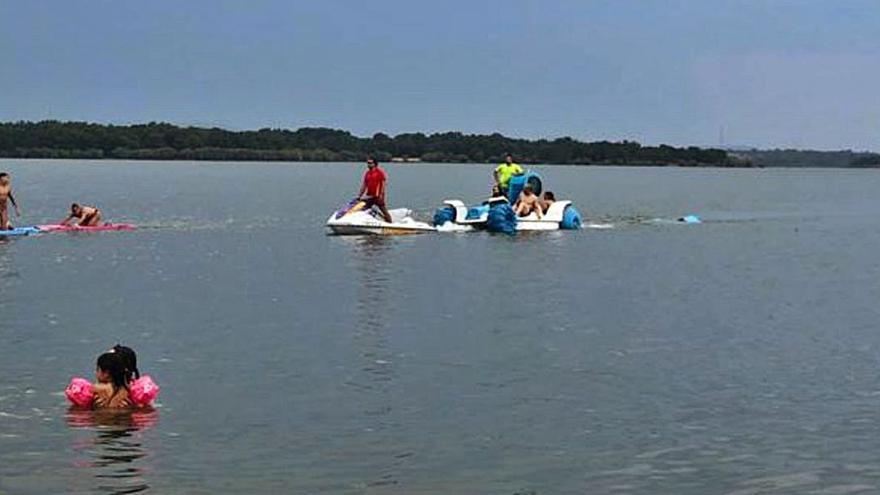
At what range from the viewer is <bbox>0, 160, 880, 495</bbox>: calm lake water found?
12875 millimetres

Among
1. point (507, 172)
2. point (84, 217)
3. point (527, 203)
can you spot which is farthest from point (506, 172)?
point (84, 217)

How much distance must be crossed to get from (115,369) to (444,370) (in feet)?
14.4

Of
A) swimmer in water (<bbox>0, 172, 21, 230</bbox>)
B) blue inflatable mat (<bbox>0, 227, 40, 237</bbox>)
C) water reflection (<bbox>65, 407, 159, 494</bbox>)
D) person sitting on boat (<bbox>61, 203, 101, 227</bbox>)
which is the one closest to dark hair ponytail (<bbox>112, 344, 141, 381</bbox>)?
water reflection (<bbox>65, 407, 159, 494</bbox>)

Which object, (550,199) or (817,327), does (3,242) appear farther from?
(817,327)

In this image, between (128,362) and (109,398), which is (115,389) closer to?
(109,398)

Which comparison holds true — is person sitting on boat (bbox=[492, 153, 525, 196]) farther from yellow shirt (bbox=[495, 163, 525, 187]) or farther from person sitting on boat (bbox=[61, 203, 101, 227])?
person sitting on boat (bbox=[61, 203, 101, 227])

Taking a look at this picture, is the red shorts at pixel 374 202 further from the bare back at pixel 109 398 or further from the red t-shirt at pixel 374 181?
the bare back at pixel 109 398

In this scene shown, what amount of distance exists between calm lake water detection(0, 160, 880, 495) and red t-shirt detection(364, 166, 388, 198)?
2374mm

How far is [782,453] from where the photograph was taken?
13594mm

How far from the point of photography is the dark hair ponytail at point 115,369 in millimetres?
15023

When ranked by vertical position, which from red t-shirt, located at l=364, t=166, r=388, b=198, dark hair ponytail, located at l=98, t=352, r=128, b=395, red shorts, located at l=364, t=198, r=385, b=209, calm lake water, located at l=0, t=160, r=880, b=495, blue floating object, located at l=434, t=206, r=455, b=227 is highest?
red t-shirt, located at l=364, t=166, r=388, b=198

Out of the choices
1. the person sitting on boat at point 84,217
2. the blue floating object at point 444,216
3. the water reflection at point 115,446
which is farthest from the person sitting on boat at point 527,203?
the water reflection at point 115,446

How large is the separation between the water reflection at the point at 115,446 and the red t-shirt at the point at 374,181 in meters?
24.1

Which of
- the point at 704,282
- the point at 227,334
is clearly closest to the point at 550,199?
the point at 704,282
